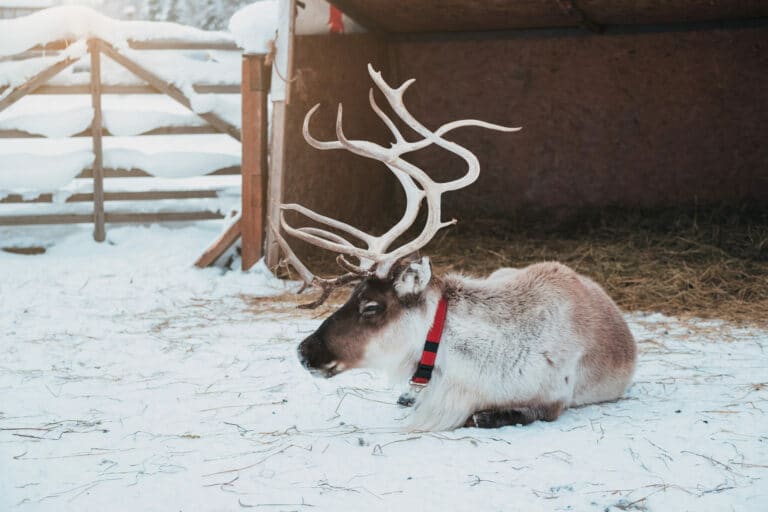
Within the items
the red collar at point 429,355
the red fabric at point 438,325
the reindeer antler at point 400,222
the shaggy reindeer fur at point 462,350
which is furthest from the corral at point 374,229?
the reindeer antler at point 400,222

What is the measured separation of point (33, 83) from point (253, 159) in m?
2.54

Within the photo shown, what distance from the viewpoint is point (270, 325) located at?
6.05 meters

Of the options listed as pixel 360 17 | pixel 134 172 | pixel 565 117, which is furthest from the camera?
pixel 565 117

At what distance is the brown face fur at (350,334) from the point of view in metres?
3.97

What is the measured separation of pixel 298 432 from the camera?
12.9ft

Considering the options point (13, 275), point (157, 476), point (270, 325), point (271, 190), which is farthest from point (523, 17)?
point (157, 476)

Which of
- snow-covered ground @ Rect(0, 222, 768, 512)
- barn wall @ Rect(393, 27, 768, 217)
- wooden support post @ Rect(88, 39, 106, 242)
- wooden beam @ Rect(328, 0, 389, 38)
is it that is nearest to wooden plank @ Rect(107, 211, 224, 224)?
wooden support post @ Rect(88, 39, 106, 242)

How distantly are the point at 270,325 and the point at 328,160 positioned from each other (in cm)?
251

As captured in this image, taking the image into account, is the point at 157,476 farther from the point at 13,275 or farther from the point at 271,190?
the point at 13,275

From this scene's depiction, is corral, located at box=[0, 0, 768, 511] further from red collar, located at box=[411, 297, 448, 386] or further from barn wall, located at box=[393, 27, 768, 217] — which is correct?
red collar, located at box=[411, 297, 448, 386]

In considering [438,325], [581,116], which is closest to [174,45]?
[581,116]

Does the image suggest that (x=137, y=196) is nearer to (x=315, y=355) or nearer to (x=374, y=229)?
(x=374, y=229)

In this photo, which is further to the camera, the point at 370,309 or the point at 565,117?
the point at 565,117

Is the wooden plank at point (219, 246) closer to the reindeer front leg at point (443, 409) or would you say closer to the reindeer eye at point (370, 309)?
the reindeer eye at point (370, 309)
